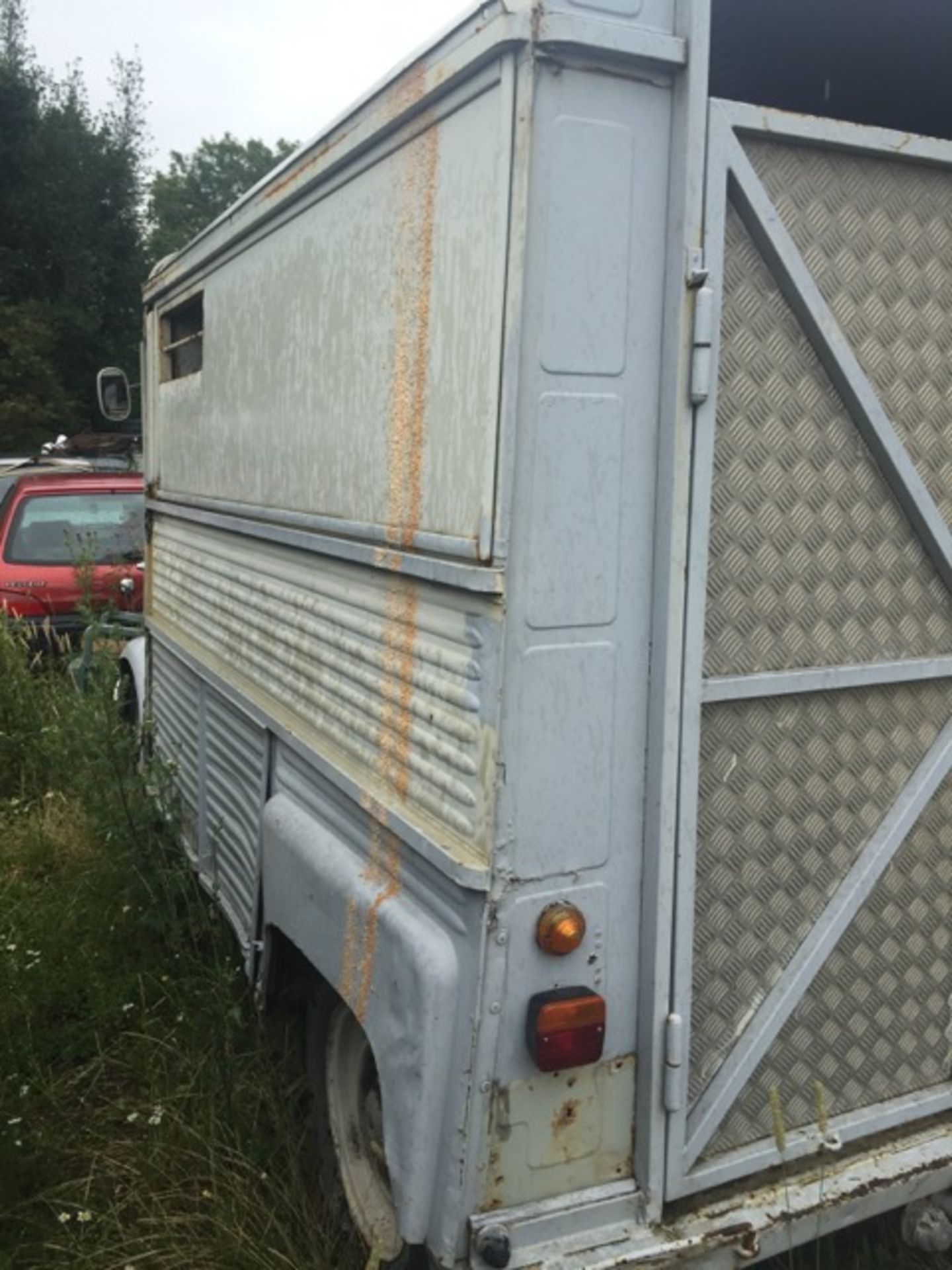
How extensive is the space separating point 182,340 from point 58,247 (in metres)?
27.2

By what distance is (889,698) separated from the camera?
2.51m

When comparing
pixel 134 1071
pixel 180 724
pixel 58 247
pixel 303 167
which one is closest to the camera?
pixel 303 167

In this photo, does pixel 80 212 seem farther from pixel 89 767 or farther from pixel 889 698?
pixel 889 698

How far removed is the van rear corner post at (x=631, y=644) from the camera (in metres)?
2.04

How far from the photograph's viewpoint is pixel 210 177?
169ft

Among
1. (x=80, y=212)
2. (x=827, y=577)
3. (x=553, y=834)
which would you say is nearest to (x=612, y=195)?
(x=827, y=577)

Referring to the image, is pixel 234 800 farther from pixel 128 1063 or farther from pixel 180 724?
pixel 180 724


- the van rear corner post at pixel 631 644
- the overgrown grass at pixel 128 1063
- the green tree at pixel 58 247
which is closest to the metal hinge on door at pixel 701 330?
the van rear corner post at pixel 631 644

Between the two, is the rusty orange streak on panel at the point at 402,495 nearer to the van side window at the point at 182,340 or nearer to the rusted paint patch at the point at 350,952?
the rusted paint patch at the point at 350,952

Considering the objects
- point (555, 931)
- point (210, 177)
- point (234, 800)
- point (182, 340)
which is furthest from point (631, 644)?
point (210, 177)

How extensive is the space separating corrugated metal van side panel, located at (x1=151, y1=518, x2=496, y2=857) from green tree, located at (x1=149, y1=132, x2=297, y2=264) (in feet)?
151

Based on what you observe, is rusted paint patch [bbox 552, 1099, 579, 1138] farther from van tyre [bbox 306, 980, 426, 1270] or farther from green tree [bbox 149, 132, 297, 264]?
green tree [bbox 149, 132, 297, 264]

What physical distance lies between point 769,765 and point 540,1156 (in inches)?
33.0

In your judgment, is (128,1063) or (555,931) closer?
(555,931)
